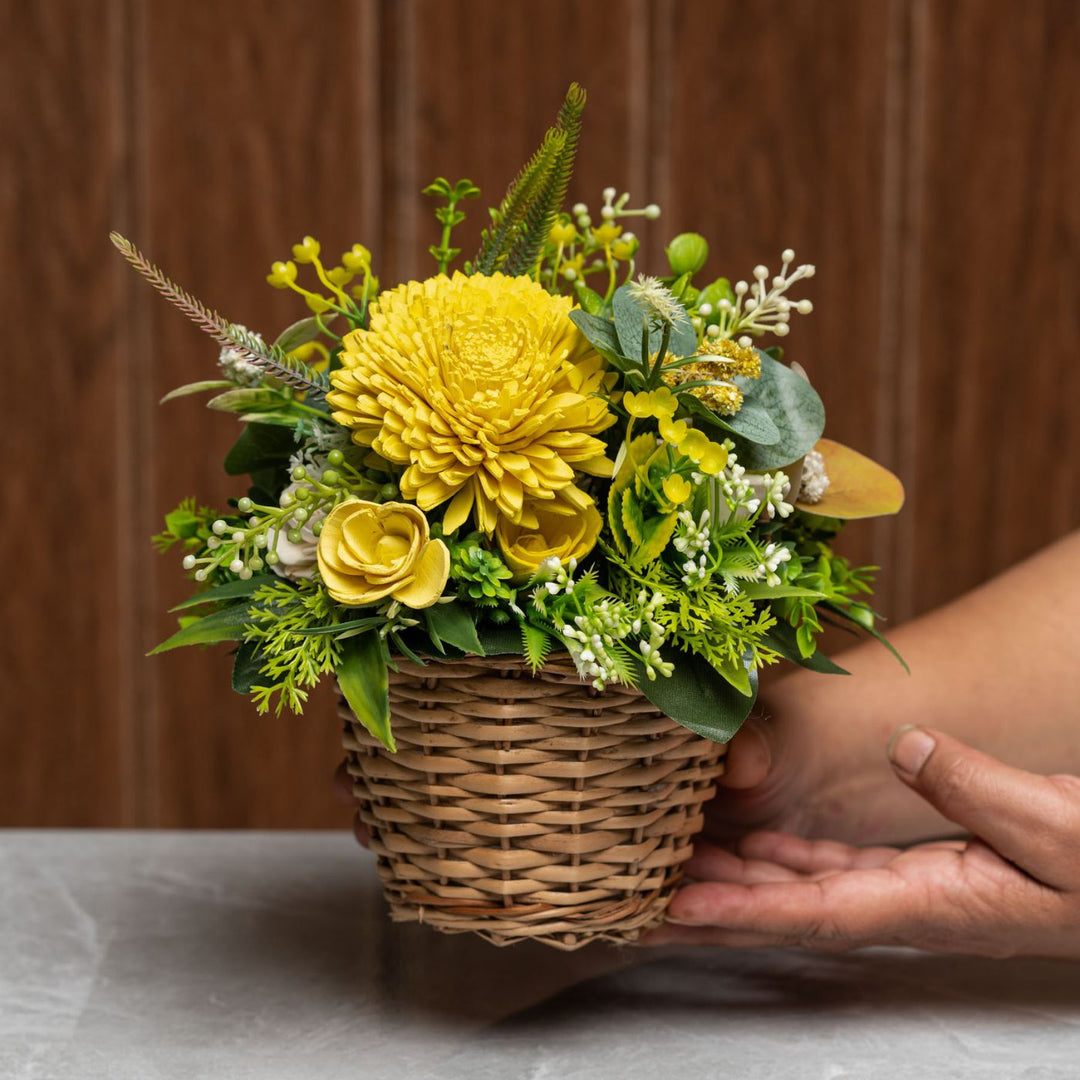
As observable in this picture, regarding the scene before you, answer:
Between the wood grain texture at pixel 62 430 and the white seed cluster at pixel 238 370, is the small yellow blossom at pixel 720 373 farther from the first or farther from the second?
the wood grain texture at pixel 62 430

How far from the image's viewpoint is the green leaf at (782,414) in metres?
0.57

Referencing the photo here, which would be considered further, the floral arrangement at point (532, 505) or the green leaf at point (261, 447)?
the green leaf at point (261, 447)

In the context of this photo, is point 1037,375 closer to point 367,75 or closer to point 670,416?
point 367,75

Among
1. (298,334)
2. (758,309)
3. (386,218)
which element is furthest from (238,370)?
(386,218)

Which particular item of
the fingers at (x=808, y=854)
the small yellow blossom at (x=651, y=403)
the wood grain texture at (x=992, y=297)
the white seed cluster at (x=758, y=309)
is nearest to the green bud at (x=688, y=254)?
the white seed cluster at (x=758, y=309)

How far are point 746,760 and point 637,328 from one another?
279 millimetres

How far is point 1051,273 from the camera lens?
1.37 meters

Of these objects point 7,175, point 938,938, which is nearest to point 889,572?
point 938,938

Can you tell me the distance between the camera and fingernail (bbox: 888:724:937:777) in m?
0.67

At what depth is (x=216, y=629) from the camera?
21.5 inches

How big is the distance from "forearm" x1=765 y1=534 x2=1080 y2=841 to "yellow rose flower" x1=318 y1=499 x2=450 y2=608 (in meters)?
0.38

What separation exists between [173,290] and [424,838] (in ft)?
0.90

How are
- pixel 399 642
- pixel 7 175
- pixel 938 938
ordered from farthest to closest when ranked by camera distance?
pixel 7 175, pixel 938 938, pixel 399 642

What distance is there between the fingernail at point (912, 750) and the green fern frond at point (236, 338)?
0.37 m
